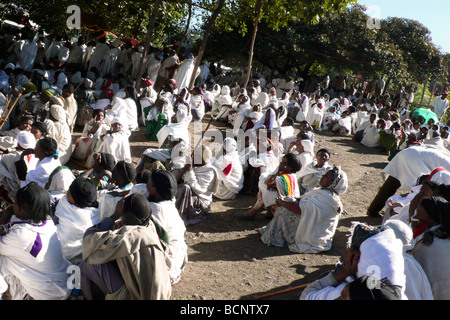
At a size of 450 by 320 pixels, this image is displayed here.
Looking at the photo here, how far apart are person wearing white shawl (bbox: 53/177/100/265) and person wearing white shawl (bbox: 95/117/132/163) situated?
10.2 feet

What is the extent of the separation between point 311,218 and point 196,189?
1661 millimetres

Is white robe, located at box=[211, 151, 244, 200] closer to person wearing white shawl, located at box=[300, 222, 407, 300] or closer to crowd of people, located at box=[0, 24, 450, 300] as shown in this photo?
crowd of people, located at box=[0, 24, 450, 300]

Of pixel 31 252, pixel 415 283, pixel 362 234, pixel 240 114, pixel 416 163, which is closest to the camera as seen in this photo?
pixel 362 234

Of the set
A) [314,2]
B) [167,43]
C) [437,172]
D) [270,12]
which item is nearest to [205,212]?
[437,172]

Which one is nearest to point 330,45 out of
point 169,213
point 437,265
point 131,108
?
point 131,108

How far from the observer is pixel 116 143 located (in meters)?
7.40

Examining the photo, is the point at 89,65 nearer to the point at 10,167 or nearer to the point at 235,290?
the point at 10,167

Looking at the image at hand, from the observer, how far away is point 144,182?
5.02m

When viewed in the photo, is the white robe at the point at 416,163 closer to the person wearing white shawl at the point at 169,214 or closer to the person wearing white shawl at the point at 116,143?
the person wearing white shawl at the point at 169,214

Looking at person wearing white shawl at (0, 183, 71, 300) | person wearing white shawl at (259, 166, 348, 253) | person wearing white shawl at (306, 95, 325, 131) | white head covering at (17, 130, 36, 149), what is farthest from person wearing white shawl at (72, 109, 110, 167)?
person wearing white shawl at (306, 95, 325, 131)

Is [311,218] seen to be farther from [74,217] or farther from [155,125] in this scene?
[155,125]

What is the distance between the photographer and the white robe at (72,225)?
13.8 ft

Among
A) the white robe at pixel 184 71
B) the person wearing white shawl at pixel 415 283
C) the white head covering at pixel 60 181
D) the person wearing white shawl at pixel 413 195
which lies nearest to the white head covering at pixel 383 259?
the person wearing white shawl at pixel 415 283
